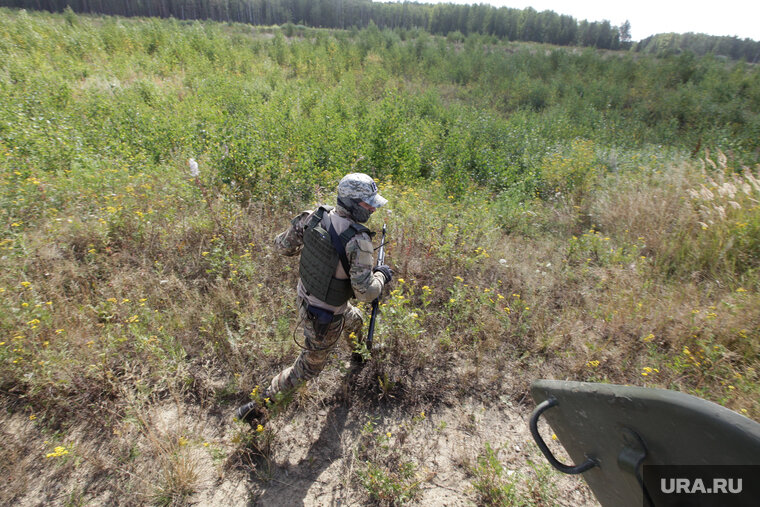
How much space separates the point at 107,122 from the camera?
6.57 metres

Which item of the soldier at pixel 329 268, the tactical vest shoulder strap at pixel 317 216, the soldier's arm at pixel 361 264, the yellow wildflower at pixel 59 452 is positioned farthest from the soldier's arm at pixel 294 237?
the yellow wildflower at pixel 59 452

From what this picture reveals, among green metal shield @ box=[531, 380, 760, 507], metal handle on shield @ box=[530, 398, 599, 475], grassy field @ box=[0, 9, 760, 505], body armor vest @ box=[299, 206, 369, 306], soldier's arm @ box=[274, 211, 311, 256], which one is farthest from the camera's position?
soldier's arm @ box=[274, 211, 311, 256]

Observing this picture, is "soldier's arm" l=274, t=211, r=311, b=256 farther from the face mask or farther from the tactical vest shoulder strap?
the face mask

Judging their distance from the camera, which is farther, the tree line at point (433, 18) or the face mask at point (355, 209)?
the tree line at point (433, 18)

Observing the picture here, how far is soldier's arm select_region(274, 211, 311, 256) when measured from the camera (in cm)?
267

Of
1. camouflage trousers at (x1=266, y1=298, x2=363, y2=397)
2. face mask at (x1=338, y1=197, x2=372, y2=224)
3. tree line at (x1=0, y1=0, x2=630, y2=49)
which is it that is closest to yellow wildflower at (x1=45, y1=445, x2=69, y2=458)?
camouflage trousers at (x1=266, y1=298, x2=363, y2=397)

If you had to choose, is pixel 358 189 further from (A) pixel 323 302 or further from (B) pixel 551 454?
(B) pixel 551 454

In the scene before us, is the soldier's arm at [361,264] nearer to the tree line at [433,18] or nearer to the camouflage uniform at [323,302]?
the camouflage uniform at [323,302]

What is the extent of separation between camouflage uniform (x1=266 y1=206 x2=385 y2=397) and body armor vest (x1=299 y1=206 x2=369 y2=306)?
0.04 meters

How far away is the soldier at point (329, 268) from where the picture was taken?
92.0 inches

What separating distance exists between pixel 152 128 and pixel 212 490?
643 cm

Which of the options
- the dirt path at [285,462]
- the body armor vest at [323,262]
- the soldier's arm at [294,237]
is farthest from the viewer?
the soldier's arm at [294,237]

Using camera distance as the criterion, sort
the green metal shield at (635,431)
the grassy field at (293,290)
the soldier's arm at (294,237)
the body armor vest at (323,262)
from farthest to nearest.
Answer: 1. the soldier's arm at (294,237)
2. the grassy field at (293,290)
3. the body armor vest at (323,262)
4. the green metal shield at (635,431)

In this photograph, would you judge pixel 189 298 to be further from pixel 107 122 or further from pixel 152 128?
pixel 107 122
